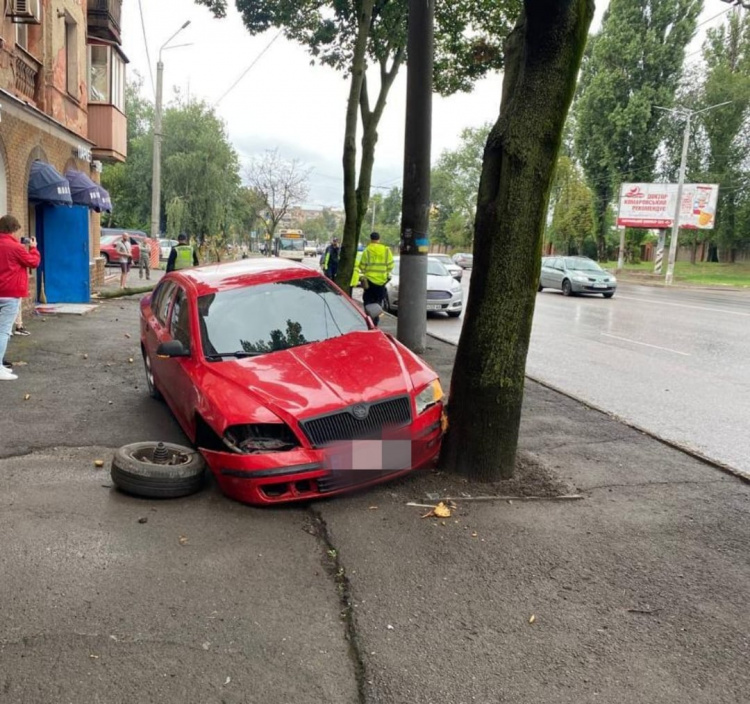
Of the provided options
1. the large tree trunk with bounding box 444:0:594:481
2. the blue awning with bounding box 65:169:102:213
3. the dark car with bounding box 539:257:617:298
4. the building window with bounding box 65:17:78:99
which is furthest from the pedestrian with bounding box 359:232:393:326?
the dark car with bounding box 539:257:617:298

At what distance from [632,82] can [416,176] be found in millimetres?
42387

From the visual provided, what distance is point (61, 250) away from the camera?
15.1m

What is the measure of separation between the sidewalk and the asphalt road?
172 cm

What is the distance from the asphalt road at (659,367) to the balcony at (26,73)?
934 cm

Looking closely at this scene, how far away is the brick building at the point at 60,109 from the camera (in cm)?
1226

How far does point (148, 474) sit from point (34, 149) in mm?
11498

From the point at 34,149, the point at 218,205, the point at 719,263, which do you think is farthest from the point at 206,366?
the point at 719,263

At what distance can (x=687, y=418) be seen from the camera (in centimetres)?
729

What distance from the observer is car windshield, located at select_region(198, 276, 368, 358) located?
538 centimetres

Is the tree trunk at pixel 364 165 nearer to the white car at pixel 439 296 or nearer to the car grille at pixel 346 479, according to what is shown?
the white car at pixel 439 296

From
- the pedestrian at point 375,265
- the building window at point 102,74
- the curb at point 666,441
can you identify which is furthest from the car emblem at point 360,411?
the building window at point 102,74

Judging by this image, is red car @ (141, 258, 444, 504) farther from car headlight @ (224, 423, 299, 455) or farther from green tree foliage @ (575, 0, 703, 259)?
green tree foliage @ (575, 0, 703, 259)

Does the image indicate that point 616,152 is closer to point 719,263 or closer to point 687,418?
point 719,263

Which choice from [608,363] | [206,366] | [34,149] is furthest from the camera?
[34,149]
